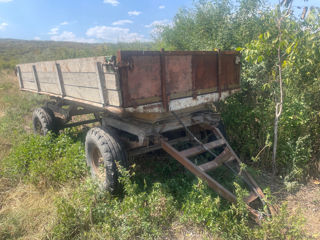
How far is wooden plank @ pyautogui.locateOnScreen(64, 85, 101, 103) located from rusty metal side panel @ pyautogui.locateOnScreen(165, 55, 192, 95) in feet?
3.06

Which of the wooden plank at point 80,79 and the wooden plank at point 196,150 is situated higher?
the wooden plank at point 80,79

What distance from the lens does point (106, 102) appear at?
280 centimetres

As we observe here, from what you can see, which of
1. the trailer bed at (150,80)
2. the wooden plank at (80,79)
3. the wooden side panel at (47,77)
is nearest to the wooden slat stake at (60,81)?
the trailer bed at (150,80)

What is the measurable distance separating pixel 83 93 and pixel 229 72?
7.19 ft

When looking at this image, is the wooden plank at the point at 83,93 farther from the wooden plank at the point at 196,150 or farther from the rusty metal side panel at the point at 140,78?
the wooden plank at the point at 196,150

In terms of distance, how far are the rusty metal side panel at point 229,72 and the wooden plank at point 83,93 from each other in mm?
1796

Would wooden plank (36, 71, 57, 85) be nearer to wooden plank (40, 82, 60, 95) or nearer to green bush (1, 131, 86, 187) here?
wooden plank (40, 82, 60, 95)

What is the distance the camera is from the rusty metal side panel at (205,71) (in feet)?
10.1

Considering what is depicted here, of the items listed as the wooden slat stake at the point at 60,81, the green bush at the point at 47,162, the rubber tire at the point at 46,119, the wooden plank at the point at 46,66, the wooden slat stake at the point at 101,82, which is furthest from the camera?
the rubber tire at the point at 46,119

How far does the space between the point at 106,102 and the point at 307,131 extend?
3230 mm

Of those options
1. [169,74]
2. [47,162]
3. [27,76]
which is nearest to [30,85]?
[27,76]

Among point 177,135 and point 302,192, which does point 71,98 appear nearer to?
point 177,135

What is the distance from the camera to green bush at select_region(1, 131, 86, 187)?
3.61 meters

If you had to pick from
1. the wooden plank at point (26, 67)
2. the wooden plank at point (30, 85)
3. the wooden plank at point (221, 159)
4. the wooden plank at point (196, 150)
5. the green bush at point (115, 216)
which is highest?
the wooden plank at point (26, 67)
